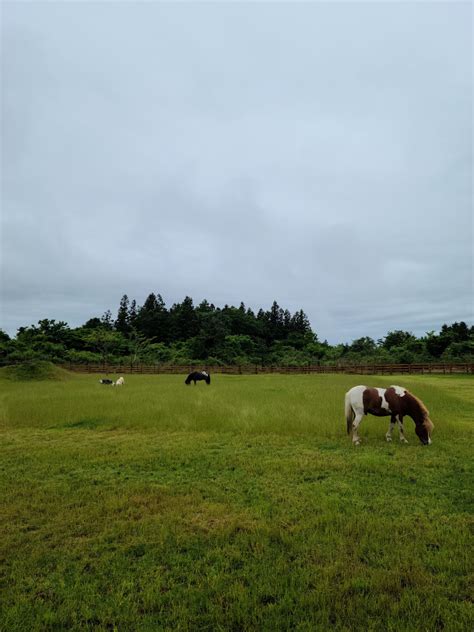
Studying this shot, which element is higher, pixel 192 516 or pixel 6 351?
pixel 6 351

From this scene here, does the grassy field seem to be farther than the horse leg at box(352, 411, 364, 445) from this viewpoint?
No

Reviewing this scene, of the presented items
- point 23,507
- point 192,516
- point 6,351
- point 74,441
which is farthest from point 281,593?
point 6,351

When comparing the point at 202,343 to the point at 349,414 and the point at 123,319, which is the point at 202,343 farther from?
the point at 349,414

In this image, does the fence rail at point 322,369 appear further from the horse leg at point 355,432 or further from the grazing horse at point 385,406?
the horse leg at point 355,432

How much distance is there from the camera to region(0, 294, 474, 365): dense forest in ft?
149

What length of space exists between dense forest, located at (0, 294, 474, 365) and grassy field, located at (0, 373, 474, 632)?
38431 mm

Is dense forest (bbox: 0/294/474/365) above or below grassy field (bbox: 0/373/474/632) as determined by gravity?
above

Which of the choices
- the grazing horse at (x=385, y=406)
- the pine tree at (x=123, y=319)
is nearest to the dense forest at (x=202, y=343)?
the pine tree at (x=123, y=319)

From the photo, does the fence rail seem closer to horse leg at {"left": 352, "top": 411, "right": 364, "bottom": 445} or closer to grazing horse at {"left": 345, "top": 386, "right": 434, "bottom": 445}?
grazing horse at {"left": 345, "top": 386, "right": 434, "bottom": 445}

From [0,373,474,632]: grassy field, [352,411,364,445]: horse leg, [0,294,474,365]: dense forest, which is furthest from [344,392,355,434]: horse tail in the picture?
[0,294,474,365]: dense forest

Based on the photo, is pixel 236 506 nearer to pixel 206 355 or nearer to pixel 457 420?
pixel 457 420

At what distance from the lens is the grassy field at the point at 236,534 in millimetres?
2908

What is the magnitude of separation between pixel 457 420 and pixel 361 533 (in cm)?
889

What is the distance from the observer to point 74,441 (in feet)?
29.7
